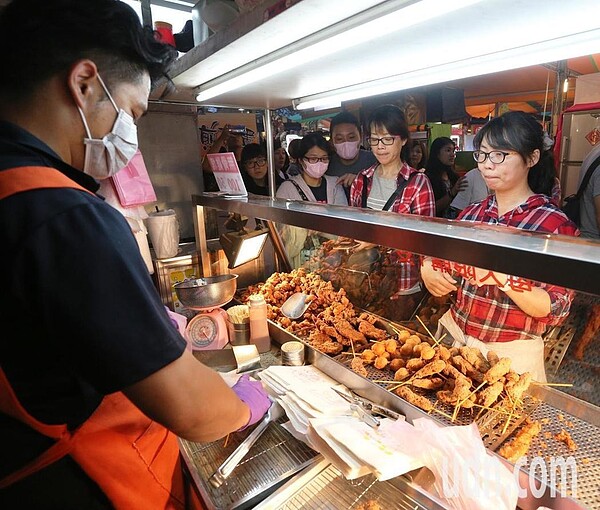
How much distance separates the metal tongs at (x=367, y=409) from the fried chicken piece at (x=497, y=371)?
1.32ft

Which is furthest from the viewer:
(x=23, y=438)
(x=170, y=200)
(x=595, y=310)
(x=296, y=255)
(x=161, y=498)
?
(x=170, y=200)

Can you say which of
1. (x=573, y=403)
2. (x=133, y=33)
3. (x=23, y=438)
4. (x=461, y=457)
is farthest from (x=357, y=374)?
(x=133, y=33)

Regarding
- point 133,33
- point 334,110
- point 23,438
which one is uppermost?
point 334,110

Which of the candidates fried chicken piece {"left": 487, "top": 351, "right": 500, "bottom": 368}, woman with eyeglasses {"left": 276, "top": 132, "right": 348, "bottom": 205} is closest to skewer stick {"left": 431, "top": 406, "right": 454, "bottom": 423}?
fried chicken piece {"left": 487, "top": 351, "right": 500, "bottom": 368}

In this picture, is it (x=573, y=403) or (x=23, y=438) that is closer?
(x=23, y=438)

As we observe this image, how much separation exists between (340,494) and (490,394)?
0.69m

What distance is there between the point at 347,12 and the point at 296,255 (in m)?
2.00

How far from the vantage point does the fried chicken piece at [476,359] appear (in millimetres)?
1705

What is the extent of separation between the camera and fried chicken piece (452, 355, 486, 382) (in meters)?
1.65

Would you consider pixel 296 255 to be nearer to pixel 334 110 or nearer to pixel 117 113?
pixel 117 113

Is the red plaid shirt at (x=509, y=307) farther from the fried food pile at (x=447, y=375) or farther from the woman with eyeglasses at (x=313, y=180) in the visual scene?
the woman with eyeglasses at (x=313, y=180)

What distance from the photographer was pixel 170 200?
3.55 m

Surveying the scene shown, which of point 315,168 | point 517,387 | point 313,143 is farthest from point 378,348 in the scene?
point 313,143

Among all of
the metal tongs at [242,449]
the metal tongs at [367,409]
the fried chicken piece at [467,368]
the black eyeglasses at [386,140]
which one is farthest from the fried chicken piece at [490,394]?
the black eyeglasses at [386,140]
